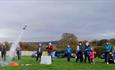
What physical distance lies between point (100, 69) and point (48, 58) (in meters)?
7.61

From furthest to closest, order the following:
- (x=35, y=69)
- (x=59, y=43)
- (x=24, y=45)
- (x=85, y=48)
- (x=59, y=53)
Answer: (x=24, y=45)
(x=59, y=43)
(x=59, y=53)
(x=85, y=48)
(x=35, y=69)

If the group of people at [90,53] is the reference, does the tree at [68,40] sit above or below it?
above

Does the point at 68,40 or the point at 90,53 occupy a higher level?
the point at 68,40

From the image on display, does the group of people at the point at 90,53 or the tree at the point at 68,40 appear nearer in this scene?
the group of people at the point at 90,53

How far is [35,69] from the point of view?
25.0 meters

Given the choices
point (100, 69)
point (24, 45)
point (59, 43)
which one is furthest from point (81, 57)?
point (24, 45)

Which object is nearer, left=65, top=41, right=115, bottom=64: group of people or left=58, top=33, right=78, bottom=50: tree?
left=65, top=41, right=115, bottom=64: group of people

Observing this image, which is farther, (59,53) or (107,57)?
(59,53)

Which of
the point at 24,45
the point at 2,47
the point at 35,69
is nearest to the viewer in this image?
the point at 35,69

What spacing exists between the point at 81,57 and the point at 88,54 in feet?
5.89

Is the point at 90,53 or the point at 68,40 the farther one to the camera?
the point at 68,40

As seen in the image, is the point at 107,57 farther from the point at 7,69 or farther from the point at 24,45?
the point at 24,45

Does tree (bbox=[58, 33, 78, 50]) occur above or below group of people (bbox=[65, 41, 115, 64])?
above

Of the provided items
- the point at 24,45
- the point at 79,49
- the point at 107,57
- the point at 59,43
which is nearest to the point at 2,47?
the point at 79,49
